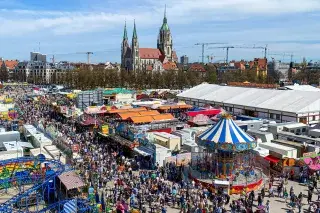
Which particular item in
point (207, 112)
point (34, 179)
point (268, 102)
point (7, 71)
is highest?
point (7, 71)

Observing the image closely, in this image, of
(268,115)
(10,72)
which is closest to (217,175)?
(268,115)

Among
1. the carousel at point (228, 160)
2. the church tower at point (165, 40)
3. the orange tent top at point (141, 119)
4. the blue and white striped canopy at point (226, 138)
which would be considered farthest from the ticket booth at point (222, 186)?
the church tower at point (165, 40)

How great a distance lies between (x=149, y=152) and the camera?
21.0 m

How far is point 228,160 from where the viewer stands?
1781 centimetres

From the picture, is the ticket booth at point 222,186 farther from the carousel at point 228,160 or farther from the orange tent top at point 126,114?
the orange tent top at point 126,114

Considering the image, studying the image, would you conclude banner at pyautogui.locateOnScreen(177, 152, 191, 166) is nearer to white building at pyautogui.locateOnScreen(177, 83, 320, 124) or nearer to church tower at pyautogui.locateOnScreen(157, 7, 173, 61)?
white building at pyautogui.locateOnScreen(177, 83, 320, 124)

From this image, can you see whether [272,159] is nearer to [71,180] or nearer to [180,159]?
[180,159]

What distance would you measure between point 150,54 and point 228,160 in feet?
317

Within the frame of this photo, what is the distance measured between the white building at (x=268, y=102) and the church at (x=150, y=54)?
191 ft

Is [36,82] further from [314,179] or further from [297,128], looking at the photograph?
[314,179]

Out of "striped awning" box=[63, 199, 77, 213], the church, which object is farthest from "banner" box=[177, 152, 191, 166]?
the church

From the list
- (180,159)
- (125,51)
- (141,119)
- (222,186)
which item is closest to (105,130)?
(141,119)

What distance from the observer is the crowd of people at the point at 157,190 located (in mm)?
14880

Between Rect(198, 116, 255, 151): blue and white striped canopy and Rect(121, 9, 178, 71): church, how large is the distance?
80.4 meters
